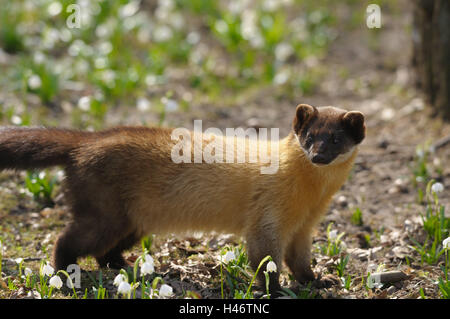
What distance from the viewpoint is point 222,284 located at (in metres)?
5.72

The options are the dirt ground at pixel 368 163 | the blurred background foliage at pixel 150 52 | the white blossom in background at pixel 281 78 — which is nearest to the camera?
the dirt ground at pixel 368 163

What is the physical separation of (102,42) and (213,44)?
2.14 meters

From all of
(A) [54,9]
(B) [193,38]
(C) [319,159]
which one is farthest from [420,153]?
(A) [54,9]

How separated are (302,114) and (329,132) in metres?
0.33

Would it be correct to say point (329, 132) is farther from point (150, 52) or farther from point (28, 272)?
point (150, 52)

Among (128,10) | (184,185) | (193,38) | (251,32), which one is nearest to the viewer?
(184,185)

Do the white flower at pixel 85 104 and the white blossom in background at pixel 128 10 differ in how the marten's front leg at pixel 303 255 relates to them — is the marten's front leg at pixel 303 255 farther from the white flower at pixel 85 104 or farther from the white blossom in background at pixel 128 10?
A: the white blossom in background at pixel 128 10

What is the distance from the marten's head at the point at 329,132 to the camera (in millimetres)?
5766

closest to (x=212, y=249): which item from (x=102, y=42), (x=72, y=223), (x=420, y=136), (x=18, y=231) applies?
(x=72, y=223)

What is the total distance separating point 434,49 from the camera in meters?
9.26

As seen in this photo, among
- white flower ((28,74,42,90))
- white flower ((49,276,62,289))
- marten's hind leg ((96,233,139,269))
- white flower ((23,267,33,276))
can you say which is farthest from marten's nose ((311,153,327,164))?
white flower ((28,74,42,90))

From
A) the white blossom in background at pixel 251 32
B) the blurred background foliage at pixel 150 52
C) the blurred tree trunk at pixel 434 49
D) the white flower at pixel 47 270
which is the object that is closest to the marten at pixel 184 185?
the white flower at pixel 47 270

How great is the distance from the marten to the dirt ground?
0.54 m

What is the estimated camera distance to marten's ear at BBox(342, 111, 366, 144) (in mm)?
5832
